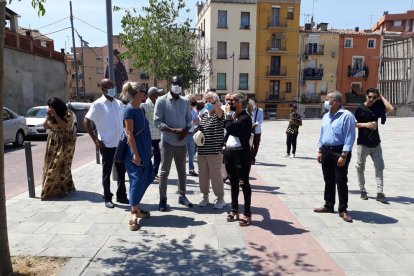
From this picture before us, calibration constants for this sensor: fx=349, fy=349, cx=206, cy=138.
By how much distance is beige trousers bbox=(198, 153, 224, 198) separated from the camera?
530 centimetres

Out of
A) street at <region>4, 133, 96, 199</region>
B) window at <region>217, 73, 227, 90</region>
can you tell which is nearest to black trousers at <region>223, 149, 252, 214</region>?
street at <region>4, 133, 96, 199</region>

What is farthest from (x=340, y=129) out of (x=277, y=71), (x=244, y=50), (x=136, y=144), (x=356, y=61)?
(x=356, y=61)

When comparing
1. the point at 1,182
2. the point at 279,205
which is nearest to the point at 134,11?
the point at 279,205

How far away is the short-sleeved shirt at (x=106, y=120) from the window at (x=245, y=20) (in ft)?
131

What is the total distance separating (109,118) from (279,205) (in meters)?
3.08

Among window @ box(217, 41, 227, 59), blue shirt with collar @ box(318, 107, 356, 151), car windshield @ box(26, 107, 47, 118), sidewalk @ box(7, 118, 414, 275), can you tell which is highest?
window @ box(217, 41, 227, 59)

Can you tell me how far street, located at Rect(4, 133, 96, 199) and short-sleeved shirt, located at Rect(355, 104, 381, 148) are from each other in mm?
6311

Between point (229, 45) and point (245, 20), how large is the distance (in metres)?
3.65

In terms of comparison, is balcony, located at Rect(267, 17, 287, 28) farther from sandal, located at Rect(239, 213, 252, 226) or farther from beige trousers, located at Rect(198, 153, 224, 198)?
sandal, located at Rect(239, 213, 252, 226)

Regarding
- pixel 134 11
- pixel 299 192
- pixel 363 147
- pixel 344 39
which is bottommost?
pixel 299 192

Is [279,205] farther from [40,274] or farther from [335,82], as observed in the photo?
[335,82]

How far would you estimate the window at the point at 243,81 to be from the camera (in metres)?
44.1

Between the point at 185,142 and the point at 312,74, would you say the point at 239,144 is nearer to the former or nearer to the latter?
the point at 185,142

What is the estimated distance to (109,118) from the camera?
5.48 metres
